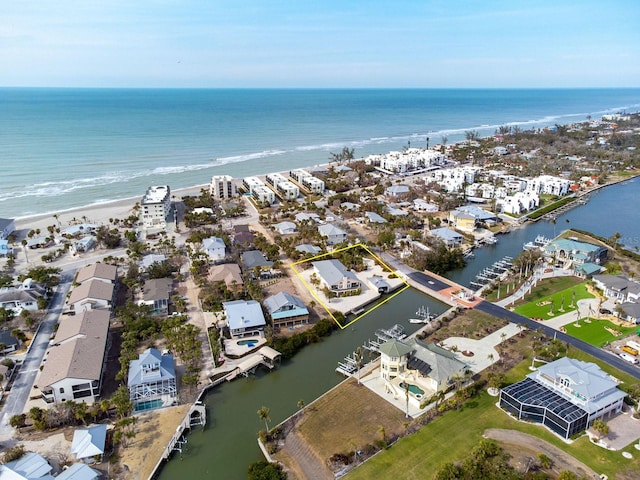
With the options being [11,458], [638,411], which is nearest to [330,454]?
[11,458]

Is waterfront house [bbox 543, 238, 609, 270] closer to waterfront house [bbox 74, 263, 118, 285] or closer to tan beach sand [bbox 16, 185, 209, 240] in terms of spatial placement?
waterfront house [bbox 74, 263, 118, 285]

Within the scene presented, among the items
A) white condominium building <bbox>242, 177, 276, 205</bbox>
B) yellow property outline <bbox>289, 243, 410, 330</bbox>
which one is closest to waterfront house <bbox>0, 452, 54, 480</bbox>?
yellow property outline <bbox>289, 243, 410, 330</bbox>

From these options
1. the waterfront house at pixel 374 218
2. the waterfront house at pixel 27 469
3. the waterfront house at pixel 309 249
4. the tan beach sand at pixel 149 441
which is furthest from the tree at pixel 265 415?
the waterfront house at pixel 374 218

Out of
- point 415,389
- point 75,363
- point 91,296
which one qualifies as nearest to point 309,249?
point 91,296

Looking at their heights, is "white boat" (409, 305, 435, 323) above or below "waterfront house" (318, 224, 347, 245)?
below

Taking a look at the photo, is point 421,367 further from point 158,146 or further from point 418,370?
point 158,146

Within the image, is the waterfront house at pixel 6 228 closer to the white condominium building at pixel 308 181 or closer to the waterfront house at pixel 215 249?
the waterfront house at pixel 215 249

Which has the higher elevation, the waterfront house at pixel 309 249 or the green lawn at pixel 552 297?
the waterfront house at pixel 309 249
